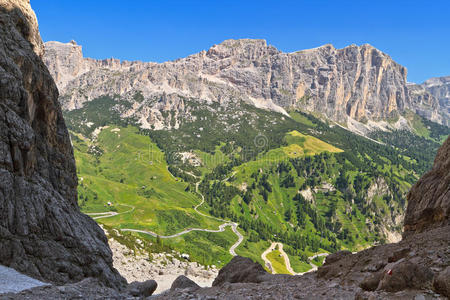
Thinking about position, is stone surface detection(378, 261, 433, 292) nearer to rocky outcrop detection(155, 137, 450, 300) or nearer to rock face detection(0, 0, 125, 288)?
rocky outcrop detection(155, 137, 450, 300)

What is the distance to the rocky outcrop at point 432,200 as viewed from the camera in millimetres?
31375

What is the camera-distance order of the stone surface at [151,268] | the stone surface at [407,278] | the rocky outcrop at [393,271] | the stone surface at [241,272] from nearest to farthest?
the stone surface at [407,278] → the rocky outcrop at [393,271] → the stone surface at [241,272] → the stone surface at [151,268]

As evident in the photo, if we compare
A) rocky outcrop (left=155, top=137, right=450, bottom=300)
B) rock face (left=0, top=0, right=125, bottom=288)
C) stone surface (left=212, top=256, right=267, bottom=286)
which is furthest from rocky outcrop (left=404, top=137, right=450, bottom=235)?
rock face (left=0, top=0, right=125, bottom=288)

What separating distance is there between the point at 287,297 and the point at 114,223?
180211 mm

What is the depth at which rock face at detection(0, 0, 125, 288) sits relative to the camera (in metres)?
33.6

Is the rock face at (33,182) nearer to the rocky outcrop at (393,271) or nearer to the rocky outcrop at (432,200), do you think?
the rocky outcrop at (393,271)

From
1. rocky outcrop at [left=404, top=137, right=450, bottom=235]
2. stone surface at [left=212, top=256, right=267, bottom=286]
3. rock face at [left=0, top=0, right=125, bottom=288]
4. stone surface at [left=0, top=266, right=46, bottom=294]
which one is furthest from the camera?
stone surface at [left=212, top=256, right=267, bottom=286]

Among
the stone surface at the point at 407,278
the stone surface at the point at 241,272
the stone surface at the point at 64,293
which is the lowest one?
the stone surface at the point at 241,272

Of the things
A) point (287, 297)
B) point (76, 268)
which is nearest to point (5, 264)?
point (76, 268)

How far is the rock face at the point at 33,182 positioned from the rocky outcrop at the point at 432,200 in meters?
37.4

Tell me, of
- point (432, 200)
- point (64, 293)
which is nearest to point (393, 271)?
point (64, 293)

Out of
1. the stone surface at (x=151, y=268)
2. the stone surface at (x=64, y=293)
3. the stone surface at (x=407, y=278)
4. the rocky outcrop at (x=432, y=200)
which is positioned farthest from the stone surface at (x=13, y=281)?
the stone surface at (x=151, y=268)

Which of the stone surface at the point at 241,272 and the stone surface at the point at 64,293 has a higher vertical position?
the stone surface at the point at 64,293

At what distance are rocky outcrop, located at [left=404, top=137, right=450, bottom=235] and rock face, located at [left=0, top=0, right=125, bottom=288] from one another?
37443mm
